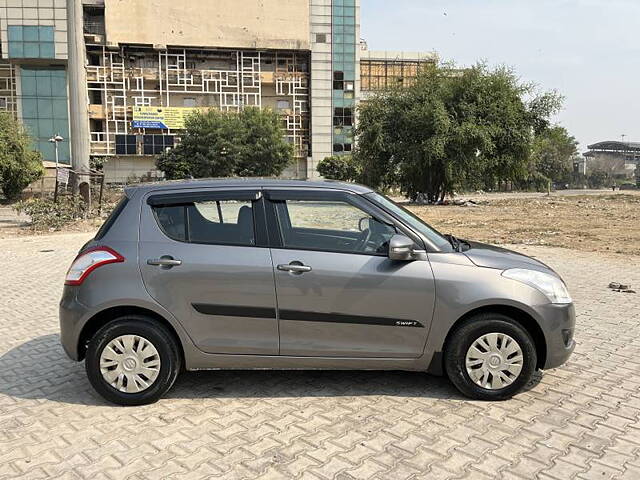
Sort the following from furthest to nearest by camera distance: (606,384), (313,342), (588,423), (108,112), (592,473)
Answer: (108,112) < (606,384) < (313,342) < (588,423) < (592,473)

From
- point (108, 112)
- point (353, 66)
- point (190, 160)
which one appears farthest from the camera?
point (353, 66)

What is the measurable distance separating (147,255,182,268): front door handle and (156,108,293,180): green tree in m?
52.6

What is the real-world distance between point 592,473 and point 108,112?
7136 centimetres

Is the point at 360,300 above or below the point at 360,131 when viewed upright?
below

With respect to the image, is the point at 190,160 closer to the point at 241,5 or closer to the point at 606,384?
the point at 241,5

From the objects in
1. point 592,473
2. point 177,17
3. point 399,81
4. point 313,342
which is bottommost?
point 592,473

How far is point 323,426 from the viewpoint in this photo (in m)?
3.94

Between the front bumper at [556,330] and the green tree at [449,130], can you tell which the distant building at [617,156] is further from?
the front bumper at [556,330]

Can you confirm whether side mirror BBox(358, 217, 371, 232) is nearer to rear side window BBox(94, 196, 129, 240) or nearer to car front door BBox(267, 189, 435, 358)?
car front door BBox(267, 189, 435, 358)

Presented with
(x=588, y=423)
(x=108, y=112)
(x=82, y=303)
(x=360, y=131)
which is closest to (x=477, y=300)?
(x=588, y=423)

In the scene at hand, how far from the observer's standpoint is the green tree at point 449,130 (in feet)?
116

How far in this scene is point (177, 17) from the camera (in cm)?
6819

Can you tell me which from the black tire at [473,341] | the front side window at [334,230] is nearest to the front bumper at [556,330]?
the black tire at [473,341]

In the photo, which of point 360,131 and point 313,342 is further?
point 360,131
